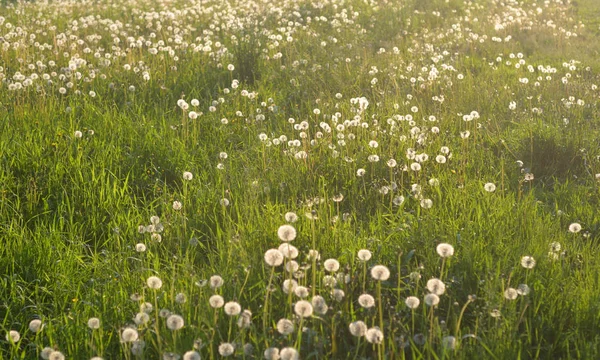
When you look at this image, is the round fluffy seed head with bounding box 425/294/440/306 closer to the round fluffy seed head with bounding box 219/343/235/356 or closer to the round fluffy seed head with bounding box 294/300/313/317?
the round fluffy seed head with bounding box 294/300/313/317

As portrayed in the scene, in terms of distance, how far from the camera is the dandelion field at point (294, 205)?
7.66ft

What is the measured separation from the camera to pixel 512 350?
2.21 m

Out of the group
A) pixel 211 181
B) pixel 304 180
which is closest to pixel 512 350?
pixel 304 180

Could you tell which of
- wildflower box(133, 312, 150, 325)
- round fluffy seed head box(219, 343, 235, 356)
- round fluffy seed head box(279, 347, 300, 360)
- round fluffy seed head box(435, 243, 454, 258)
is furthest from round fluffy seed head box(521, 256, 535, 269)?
wildflower box(133, 312, 150, 325)

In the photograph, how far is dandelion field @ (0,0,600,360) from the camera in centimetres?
234

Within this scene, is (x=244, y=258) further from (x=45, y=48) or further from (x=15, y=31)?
(x=15, y=31)

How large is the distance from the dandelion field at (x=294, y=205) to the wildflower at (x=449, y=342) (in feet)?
0.10

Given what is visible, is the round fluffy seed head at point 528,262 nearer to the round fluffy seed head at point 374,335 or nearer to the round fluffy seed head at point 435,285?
the round fluffy seed head at point 435,285

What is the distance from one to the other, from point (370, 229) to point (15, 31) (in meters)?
5.82

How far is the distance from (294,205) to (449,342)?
140 cm

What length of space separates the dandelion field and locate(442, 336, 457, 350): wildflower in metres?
0.03

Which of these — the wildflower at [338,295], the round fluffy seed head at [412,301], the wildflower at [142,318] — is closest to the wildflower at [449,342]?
the round fluffy seed head at [412,301]

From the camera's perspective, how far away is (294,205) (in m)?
3.39

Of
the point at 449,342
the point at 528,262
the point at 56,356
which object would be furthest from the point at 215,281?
the point at 528,262
